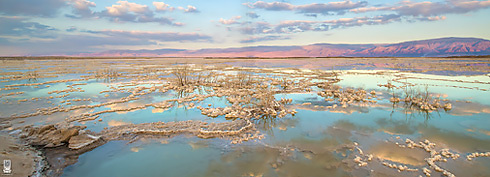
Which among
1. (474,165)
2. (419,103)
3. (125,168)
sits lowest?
(125,168)

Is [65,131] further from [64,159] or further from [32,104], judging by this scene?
[32,104]

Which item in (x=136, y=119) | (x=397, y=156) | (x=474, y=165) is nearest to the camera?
(x=474, y=165)

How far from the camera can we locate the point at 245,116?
7.54 metres

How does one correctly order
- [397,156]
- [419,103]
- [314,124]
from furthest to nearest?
[419,103] < [314,124] < [397,156]

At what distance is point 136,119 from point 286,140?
503 cm

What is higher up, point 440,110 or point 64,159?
point 440,110

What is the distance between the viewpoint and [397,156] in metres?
4.67

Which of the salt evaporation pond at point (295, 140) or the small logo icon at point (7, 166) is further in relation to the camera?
the salt evaporation pond at point (295, 140)

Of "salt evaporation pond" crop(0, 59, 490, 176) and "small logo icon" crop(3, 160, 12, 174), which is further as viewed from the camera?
"salt evaporation pond" crop(0, 59, 490, 176)

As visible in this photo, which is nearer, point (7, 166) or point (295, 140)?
point (7, 166)

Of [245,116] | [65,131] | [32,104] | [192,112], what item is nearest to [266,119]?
[245,116]

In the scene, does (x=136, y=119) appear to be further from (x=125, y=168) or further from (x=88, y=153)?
(x=125, y=168)

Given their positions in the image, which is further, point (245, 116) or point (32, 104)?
point (32, 104)

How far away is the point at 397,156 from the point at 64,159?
704 centimetres
